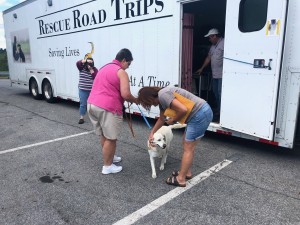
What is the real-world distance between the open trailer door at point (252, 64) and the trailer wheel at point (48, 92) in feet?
22.7

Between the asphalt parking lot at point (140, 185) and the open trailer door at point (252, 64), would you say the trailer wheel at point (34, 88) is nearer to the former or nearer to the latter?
the asphalt parking lot at point (140, 185)

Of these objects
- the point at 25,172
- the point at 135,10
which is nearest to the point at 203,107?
the point at 25,172

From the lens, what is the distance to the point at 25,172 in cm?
416

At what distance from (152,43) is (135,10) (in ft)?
2.63

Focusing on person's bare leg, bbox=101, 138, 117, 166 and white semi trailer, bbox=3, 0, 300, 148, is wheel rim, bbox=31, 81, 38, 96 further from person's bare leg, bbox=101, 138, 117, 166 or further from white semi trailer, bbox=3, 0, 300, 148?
person's bare leg, bbox=101, 138, 117, 166

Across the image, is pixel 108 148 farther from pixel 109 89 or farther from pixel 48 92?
pixel 48 92

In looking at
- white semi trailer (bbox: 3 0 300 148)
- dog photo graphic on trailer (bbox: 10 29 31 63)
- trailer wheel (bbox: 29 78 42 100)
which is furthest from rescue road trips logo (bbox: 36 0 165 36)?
trailer wheel (bbox: 29 78 42 100)

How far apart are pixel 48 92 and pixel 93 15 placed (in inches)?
158

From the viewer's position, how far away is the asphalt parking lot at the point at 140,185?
3002 millimetres

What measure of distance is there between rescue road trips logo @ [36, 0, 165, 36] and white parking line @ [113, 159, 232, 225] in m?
3.11

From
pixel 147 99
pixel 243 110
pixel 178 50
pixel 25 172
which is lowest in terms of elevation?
pixel 25 172

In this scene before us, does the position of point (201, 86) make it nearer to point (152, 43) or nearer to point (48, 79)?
point (152, 43)

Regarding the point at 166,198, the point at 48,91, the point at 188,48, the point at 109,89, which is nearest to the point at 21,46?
the point at 48,91

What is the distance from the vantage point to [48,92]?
9.99 metres
